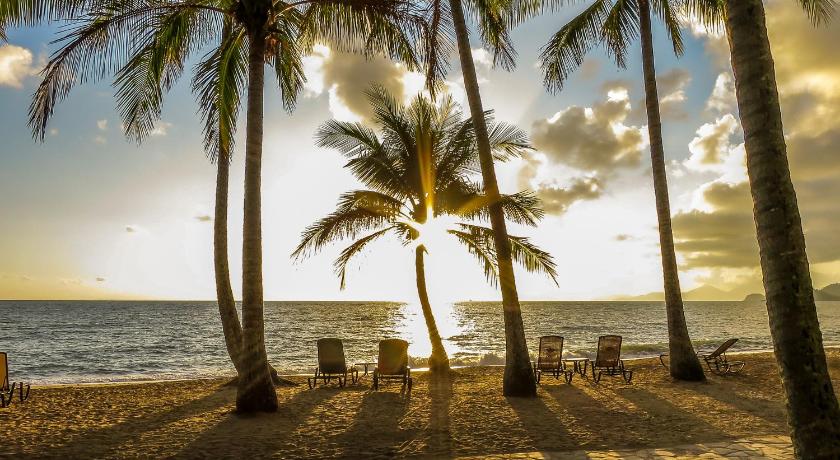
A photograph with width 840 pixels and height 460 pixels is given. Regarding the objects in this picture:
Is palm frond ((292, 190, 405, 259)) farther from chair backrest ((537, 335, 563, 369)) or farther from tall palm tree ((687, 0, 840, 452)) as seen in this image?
tall palm tree ((687, 0, 840, 452))

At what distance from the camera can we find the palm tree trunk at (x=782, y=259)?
371 centimetres

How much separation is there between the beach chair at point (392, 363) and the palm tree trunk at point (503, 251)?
2346 mm

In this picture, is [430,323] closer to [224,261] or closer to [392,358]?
[392,358]

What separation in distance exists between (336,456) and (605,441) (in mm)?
3343

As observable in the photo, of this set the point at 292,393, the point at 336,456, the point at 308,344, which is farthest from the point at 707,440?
the point at 308,344

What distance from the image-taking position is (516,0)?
1241 cm

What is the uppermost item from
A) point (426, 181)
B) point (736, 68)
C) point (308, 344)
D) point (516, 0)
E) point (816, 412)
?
point (516, 0)

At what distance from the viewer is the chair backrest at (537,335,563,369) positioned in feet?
40.8

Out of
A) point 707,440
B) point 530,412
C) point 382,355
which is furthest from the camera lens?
point 382,355

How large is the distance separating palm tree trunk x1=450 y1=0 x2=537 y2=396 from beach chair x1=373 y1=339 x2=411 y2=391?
2346 mm

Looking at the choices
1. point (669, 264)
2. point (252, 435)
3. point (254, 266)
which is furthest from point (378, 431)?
point (669, 264)

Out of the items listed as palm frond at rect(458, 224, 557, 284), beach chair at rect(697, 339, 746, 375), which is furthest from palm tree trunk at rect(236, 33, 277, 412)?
beach chair at rect(697, 339, 746, 375)

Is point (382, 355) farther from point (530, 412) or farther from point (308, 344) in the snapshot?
point (308, 344)

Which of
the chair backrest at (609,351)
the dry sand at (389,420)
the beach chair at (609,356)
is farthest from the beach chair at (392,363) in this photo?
the chair backrest at (609,351)
